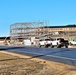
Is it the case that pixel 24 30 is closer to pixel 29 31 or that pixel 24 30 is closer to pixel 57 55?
pixel 29 31

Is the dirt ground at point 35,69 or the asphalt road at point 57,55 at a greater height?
the asphalt road at point 57,55

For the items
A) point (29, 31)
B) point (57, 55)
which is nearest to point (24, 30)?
point (29, 31)

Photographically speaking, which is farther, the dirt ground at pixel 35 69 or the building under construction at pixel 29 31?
the building under construction at pixel 29 31

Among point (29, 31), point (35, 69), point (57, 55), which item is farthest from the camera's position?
point (29, 31)

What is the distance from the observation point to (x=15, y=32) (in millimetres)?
163375

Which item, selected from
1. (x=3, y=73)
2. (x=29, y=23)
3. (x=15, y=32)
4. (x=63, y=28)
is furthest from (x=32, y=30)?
(x=3, y=73)

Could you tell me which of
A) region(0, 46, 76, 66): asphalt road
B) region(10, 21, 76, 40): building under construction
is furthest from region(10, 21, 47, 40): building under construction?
region(0, 46, 76, 66): asphalt road

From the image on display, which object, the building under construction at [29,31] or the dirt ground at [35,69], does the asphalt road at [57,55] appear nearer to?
the dirt ground at [35,69]

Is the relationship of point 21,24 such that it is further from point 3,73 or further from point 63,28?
point 3,73

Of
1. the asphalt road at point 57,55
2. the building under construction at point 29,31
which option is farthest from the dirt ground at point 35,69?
the building under construction at point 29,31

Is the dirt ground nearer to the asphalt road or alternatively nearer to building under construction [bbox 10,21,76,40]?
the asphalt road

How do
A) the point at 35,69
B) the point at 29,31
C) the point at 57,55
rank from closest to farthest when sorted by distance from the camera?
the point at 35,69
the point at 57,55
the point at 29,31

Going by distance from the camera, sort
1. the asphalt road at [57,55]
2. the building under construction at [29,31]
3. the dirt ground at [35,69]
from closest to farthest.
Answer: the dirt ground at [35,69]
the asphalt road at [57,55]
the building under construction at [29,31]

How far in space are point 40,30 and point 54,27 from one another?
44.3 m
